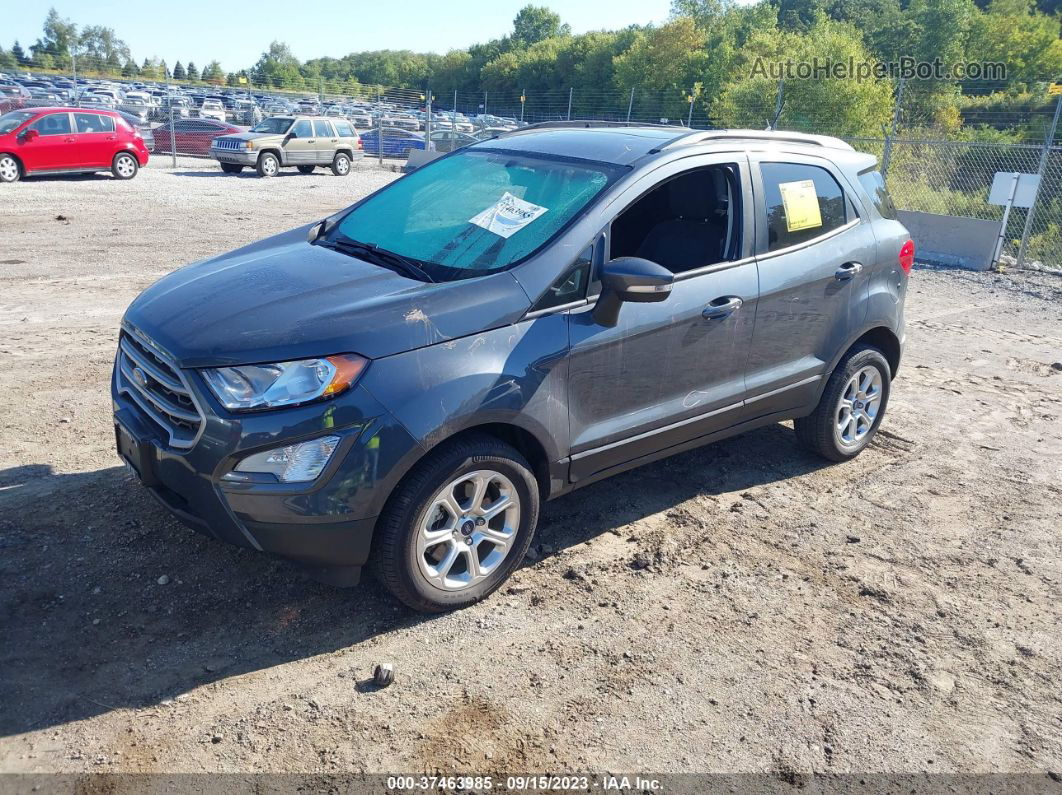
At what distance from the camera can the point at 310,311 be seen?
131 inches

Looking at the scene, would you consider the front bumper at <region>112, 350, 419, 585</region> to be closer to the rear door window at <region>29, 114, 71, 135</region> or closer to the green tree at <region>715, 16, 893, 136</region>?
the rear door window at <region>29, 114, 71, 135</region>

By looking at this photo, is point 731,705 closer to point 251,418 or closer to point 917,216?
point 251,418

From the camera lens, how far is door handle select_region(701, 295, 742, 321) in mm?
4168

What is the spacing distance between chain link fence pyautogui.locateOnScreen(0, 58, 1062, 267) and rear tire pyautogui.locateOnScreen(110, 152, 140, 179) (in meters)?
4.13

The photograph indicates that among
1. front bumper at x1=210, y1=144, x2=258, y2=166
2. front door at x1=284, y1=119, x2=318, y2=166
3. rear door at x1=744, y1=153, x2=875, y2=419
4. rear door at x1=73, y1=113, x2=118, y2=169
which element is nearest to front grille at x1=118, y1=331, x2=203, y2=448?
rear door at x1=744, y1=153, x2=875, y2=419

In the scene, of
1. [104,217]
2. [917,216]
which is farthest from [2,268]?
[917,216]

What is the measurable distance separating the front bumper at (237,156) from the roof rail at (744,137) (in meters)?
19.6

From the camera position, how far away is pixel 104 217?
1372 centimetres

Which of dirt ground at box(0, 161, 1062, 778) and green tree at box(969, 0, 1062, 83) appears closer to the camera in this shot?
dirt ground at box(0, 161, 1062, 778)

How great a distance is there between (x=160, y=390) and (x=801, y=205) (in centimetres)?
337

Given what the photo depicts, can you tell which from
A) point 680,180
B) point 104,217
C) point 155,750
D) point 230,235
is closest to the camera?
point 155,750

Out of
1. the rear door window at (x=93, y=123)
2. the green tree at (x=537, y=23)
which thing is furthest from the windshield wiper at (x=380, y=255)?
the green tree at (x=537, y=23)

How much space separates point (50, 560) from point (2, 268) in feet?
23.4

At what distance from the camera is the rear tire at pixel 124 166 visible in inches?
736
